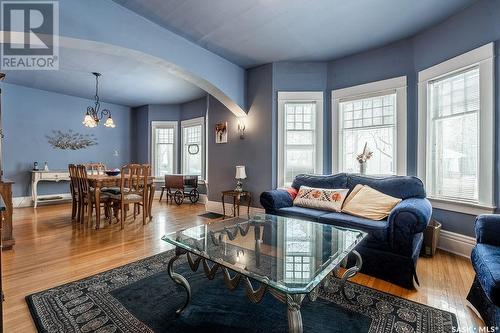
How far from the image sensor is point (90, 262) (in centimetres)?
258

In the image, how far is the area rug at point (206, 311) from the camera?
1604 mm

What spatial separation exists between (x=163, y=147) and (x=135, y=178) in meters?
3.22

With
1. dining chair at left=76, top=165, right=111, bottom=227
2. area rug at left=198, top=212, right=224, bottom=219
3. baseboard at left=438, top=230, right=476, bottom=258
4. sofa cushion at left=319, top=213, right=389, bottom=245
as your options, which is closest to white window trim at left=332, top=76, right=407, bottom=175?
baseboard at left=438, top=230, right=476, bottom=258

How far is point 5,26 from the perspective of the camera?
221 cm

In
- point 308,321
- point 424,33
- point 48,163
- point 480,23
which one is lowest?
point 308,321

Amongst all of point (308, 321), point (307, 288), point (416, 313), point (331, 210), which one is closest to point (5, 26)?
point (307, 288)

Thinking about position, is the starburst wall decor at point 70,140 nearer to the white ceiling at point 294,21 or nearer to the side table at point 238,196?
the side table at point 238,196

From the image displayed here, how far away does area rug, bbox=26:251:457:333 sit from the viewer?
1.60 meters

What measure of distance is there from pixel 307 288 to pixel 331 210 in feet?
6.31

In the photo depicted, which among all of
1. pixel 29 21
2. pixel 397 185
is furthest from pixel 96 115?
pixel 397 185

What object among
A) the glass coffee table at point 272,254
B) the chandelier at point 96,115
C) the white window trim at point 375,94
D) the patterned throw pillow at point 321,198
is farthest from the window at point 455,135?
the chandelier at point 96,115

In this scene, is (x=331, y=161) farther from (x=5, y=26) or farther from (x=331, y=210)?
(x=5, y=26)

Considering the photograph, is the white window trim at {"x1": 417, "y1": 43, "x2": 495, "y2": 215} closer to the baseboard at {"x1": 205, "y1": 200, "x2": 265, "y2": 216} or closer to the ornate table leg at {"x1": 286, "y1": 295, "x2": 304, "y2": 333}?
the ornate table leg at {"x1": 286, "y1": 295, "x2": 304, "y2": 333}

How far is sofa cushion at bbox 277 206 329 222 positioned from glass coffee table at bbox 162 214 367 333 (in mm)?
308
